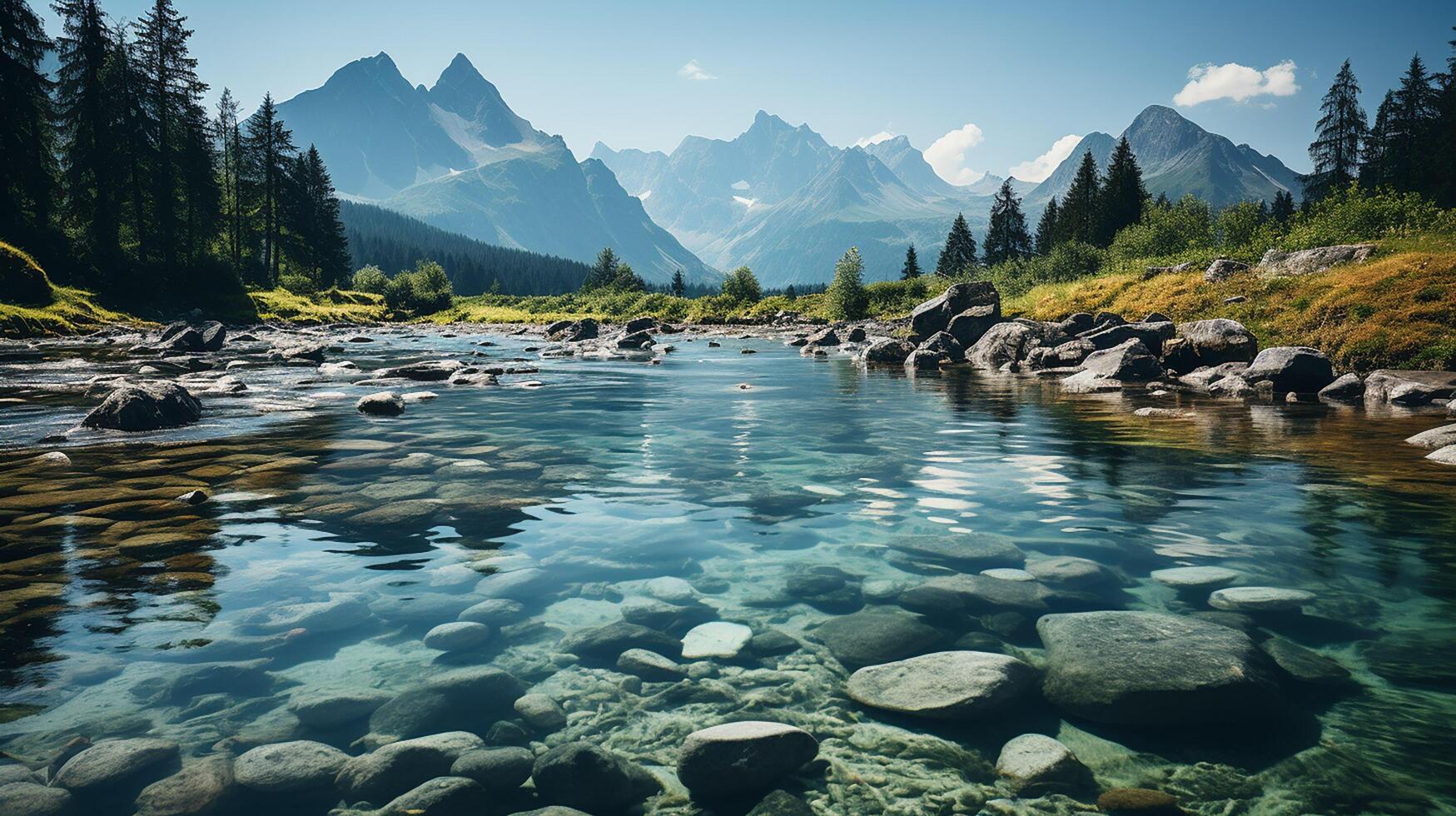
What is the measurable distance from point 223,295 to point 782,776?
209 ft

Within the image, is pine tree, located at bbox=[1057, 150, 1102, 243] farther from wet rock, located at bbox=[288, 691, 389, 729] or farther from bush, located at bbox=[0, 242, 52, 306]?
bush, located at bbox=[0, 242, 52, 306]

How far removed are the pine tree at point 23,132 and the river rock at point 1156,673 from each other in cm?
6060

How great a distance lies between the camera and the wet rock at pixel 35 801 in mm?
2826

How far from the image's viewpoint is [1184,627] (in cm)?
438

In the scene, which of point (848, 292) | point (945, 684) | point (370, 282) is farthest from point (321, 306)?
point (945, 684)

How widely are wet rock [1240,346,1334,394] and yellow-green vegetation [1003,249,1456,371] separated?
1642mm

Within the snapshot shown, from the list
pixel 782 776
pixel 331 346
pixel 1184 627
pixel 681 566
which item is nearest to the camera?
pixel 782 776

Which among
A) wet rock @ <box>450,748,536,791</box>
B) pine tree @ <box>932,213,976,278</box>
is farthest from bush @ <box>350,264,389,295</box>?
wet rock @ <box>450,748,536,791</box>

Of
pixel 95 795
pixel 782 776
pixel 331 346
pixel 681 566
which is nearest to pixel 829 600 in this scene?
pixel 681 566

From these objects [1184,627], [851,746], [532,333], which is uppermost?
[532,333]

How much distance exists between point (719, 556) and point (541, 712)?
2.84 m

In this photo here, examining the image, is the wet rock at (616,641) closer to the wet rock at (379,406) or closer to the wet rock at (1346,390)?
the wet rock at (379,406)

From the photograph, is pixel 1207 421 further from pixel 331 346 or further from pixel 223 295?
pixel 223 295

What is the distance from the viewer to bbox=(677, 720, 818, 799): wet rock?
125 inches
